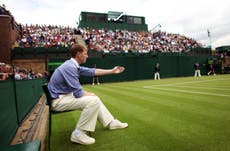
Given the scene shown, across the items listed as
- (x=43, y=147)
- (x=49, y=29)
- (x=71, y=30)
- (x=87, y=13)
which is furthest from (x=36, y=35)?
(x=43, y=147)

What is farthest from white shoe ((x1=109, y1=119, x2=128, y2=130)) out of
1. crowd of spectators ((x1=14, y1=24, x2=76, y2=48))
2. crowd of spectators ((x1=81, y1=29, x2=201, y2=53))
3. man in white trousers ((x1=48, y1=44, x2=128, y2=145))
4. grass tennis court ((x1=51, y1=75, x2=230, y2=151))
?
crowd of spectators ((x1=81, y1=29, x2=201, y2=53))

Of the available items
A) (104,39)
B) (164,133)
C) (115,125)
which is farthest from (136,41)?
(164,133)

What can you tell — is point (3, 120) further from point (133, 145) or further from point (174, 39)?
point (174, 39)

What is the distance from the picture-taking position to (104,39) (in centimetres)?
3309

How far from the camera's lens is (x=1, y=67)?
6.62 meters

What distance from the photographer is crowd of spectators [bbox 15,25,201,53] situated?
26609 mm

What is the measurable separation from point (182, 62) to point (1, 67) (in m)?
26.7

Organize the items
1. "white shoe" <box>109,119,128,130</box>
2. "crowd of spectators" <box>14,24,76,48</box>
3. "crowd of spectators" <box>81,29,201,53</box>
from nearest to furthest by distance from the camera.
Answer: "white shoe" <box>109,119,128,130</box> → "crowd of spectators" <box>14,24,76,48</box> → "crowd of spectators" <box>81,29,201,53</box>

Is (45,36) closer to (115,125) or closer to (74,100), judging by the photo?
Result: (115,125)

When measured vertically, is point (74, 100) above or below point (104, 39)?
below

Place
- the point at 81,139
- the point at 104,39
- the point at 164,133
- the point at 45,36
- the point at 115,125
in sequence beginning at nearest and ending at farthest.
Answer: the point at 81,139
the point at 164,133
the point at 115,125
the point at 45,36
the point at 104,39

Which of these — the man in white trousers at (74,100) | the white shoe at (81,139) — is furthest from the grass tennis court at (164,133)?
the man in white trousers at (74,100)

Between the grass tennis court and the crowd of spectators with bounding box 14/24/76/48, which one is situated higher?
the crowd of spectators with bounding box 14/24/76/48

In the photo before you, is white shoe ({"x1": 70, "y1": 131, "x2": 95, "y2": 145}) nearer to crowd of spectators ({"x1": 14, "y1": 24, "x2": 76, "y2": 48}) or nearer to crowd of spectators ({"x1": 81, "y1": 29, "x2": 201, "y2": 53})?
crowd of spectators ({"x1": 14, "y1": 24, "x2": 76, "y2": 48})
